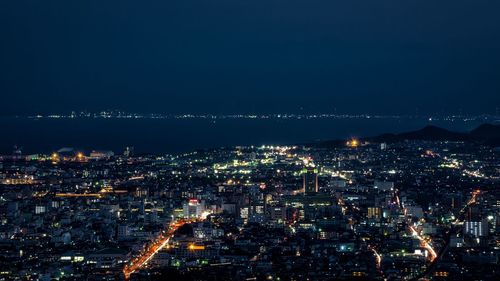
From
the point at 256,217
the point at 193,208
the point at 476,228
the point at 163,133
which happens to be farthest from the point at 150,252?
the point at 163,133

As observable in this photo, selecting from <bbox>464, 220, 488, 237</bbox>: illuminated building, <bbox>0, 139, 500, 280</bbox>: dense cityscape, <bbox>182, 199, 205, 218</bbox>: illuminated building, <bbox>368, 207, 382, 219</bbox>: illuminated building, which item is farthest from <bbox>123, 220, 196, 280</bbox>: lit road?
<bbox>464, 220, 488, 237</bbox>: illuminated building

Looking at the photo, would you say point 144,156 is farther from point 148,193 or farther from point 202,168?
point 148,193

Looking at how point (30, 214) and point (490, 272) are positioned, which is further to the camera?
point (30, 214)

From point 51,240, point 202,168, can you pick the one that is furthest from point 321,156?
point 51,240

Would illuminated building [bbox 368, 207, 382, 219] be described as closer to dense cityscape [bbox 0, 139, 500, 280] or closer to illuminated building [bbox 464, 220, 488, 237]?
dense cityscape [bbox 0, 139, 500, 280]

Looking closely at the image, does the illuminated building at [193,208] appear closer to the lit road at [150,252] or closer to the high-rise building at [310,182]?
the lit road at [150,252]

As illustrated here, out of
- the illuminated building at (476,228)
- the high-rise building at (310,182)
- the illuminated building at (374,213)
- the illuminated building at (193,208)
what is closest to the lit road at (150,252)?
the illuminated building at (193,208)
